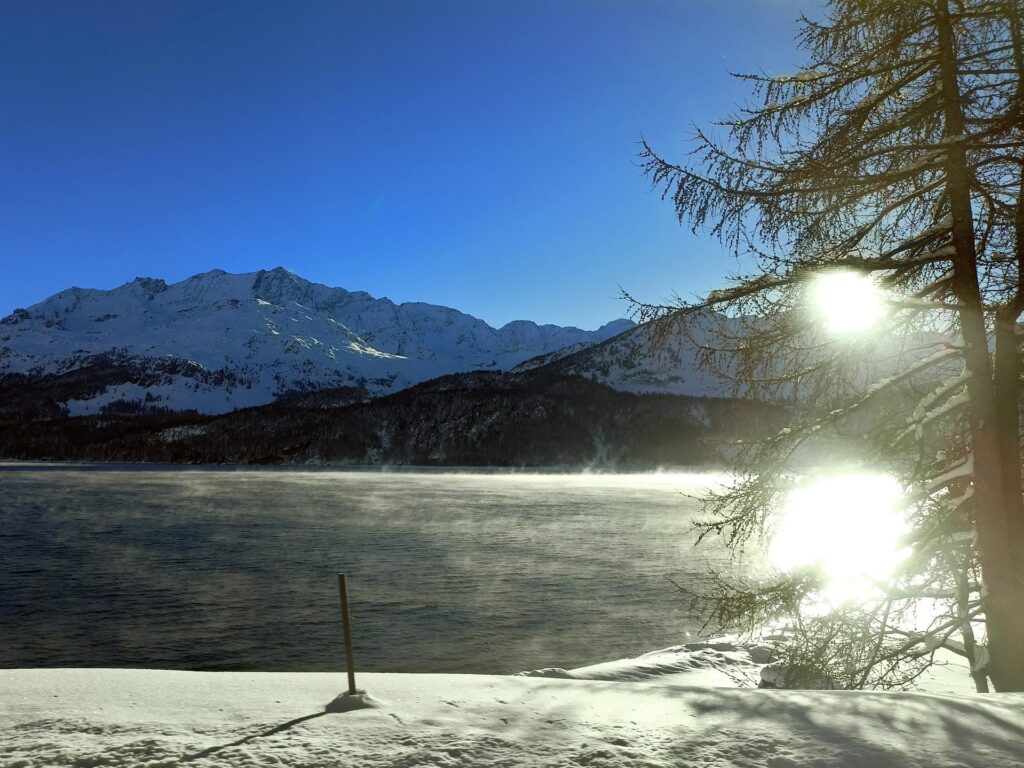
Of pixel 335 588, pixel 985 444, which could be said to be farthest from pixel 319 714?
pixel 335 588

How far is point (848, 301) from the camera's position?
290 inches

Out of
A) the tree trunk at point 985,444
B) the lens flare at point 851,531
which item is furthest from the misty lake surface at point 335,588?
the tree trunk at point 985,444

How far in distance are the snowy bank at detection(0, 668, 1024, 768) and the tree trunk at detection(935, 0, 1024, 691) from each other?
1909 millimetres

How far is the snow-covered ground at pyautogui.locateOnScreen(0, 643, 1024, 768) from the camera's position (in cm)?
431

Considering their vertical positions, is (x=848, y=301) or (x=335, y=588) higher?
(x=848, y=301)

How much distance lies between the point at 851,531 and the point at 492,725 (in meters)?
5.54

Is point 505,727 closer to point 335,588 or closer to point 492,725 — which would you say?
point 492,725

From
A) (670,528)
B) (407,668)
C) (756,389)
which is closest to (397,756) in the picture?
(756,389)

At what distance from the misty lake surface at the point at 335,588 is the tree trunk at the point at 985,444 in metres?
5.98

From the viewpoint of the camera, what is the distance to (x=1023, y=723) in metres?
4.64

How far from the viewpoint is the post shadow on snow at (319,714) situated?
4395mm

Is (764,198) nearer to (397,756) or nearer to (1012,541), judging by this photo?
(1012,541)

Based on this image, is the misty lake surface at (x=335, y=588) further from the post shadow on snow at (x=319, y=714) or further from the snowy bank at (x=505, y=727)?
the post shadow on snow at (x=319, y=714)

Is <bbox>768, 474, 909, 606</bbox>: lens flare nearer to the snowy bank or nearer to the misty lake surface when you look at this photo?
the snowy bank
